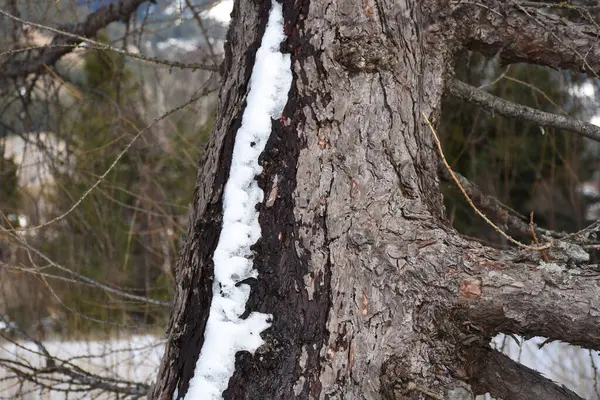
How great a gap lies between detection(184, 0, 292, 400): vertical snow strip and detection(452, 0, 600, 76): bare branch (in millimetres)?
640

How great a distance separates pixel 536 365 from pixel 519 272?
3.04 metres

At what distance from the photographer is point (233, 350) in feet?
4.65

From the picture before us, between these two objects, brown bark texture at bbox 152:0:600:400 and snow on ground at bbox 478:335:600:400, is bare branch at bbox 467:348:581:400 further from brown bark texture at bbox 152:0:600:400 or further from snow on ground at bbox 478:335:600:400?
snow on ground at bbox 478:335:600:400

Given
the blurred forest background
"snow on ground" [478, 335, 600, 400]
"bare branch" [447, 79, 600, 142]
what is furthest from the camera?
"snow on ground" [478, 335, 600, 400]

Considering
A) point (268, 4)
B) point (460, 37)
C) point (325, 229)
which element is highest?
point (460, 37)

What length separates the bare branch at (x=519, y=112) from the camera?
1993mm

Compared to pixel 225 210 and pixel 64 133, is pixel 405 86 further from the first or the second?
pixel 64 133

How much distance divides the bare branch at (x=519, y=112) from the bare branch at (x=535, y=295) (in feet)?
2.14

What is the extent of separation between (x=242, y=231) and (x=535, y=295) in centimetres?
66

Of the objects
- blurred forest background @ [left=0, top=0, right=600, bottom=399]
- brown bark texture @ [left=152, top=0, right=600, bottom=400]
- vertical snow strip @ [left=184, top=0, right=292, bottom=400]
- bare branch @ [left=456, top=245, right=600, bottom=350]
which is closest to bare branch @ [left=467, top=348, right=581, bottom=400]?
brown bark texture @ [left=152, top=0, right=600, bottom=400]

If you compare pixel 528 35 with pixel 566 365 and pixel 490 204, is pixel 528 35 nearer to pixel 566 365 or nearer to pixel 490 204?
pixel 490 204

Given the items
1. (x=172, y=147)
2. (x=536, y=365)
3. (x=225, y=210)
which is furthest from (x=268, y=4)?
Answer: (x=536, y=365)

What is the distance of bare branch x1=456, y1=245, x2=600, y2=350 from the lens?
140 centimetres

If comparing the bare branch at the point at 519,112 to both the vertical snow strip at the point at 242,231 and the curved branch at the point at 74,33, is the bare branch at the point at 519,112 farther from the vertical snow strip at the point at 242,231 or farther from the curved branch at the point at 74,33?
the curved branch at the point at 74,33
